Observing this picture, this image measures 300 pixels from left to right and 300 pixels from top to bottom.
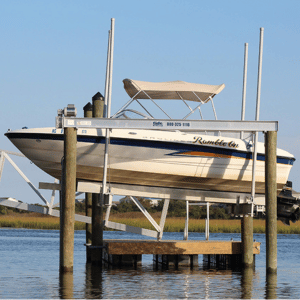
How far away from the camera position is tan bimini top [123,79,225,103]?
17.3 metres

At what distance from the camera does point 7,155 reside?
58.6ft

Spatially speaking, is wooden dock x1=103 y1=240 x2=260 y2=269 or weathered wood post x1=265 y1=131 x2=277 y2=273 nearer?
weathered wood post x1=265 y1=131 x2=277 y2=273

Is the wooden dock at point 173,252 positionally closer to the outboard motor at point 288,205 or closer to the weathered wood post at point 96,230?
the weathered wood post at point 96,230

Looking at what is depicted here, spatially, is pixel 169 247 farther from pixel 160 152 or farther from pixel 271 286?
pixel 271 286

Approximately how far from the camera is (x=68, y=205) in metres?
13.6

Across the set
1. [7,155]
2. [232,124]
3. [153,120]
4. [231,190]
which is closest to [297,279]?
[231,190]

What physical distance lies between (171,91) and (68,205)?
18.5 ft

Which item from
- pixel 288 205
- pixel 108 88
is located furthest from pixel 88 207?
pixel 288 205

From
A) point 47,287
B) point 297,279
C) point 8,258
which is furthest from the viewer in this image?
point 8,258

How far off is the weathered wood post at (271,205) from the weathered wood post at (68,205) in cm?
490

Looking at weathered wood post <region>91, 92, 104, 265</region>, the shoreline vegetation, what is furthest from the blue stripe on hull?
the shoreline vegetation

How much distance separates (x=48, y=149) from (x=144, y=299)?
650 centimetres

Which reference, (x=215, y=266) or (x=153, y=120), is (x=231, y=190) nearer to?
(x=215, y=266)

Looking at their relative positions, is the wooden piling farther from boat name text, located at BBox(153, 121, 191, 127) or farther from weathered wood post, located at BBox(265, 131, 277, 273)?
boat name text, located at BBox(153, 121, 191, 127)
